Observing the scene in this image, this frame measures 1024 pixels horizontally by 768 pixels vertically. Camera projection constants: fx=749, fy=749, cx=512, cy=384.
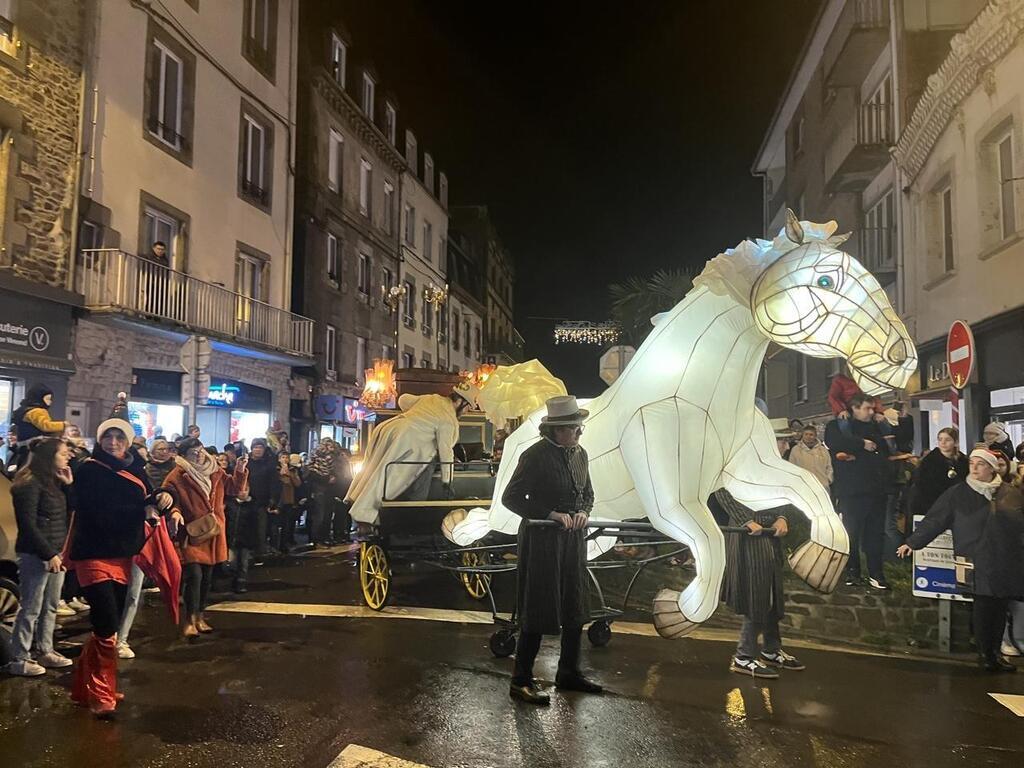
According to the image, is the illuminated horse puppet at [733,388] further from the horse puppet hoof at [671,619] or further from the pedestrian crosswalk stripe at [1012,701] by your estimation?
the pedestrian crosswalk stripe at [1012,701]

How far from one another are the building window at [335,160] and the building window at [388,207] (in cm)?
380

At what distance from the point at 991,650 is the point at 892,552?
2.45m

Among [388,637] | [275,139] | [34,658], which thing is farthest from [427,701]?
[275,139]

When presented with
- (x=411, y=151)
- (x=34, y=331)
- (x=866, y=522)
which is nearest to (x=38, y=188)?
(x=34, y=331)

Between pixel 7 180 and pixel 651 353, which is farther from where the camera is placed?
pixel 7 180

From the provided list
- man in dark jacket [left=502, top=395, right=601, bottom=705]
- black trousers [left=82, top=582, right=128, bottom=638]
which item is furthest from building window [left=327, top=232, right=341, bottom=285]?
man in dark jacket [left=502, top=395, right=601, bottom=705]

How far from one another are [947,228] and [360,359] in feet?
58.0

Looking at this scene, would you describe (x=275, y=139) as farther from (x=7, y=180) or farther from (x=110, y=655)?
(x=110, y=655)

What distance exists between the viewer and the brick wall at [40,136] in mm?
11734

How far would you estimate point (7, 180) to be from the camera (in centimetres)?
1171

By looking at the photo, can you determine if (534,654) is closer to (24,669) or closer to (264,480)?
(24,669)

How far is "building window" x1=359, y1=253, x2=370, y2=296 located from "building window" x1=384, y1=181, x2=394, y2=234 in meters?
2.27

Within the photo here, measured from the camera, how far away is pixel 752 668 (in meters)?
5.75

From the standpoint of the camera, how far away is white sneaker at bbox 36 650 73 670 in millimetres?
5871
